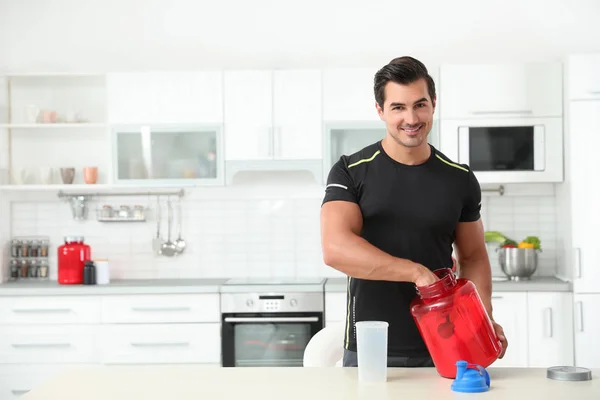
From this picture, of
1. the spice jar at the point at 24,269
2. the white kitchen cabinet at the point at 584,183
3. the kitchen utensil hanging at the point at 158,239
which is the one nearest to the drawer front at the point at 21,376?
the spice jar at the point at 24,269

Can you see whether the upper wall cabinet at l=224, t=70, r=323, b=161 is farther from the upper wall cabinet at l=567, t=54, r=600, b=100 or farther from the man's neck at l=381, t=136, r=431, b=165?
the man's neck at l=381, t=136, r=431, b=165

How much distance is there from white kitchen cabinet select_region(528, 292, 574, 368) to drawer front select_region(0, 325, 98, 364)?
7.94ft

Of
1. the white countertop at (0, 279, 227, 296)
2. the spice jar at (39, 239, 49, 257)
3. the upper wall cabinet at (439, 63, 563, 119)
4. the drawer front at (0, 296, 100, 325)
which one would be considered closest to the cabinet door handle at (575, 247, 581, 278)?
the upper wall cabinet at (439, 63, 563, 119)

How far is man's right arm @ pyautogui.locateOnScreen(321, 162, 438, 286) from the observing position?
2.15 meters

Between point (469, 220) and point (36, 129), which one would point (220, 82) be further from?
point (469, 220)

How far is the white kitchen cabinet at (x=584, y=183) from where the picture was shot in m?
4.55

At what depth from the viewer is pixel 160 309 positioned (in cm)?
466

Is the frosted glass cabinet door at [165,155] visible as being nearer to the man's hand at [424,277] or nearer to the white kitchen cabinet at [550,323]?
the white kitchen cabinet at [550,323]

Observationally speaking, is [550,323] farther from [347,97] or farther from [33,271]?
Answer: [33,271]

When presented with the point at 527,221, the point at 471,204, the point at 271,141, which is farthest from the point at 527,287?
the point at 471,204

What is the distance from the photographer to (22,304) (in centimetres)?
471

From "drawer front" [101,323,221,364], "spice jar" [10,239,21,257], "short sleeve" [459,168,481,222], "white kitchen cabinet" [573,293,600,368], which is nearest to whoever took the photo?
"short sleeve" [459,168,481,222]

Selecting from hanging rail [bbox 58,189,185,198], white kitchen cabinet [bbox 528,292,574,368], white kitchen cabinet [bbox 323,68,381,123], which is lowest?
white kitchen cabinet [bbox 528,292,574,368]

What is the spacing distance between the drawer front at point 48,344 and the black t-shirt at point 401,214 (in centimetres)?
260
